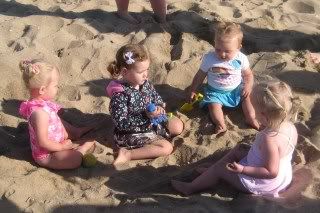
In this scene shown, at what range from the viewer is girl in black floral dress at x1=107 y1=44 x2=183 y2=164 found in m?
3.53

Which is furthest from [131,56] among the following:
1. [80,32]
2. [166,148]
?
[80,32]

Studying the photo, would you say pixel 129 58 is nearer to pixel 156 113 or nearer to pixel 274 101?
pixel 156 113

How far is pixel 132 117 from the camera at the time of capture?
367 cm

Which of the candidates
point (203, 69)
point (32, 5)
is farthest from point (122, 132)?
point (32, 5)

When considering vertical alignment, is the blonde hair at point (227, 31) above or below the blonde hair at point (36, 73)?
above

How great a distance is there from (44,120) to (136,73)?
2.30ft

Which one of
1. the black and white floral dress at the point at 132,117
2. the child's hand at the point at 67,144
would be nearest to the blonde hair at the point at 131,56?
the black and white floral dress at the point at 132,117

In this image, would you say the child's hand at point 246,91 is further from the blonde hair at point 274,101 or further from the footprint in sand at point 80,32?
the footprint in sand at point 80,32

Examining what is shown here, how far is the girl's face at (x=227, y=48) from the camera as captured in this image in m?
3.70

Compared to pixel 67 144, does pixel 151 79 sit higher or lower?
higher

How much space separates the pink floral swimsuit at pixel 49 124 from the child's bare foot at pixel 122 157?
45 cm

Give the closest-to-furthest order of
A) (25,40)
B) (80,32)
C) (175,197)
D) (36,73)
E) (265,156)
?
(265,156)
(175,197)
(36,73)
(25,40)
(80,32)

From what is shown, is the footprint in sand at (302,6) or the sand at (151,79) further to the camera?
the footprint in sand at (302,6)

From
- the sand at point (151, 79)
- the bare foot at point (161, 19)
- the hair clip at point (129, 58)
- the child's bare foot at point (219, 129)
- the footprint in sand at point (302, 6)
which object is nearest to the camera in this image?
the sand at point (151, 79)
